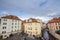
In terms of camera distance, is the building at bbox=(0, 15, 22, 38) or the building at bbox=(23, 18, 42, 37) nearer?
the building at bbox=(0, 15, 22, 38)

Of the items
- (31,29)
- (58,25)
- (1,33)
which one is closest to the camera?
(58,25)

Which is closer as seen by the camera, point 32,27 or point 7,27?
point 7,27

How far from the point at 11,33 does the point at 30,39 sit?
1499mm

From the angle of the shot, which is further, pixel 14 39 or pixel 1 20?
pixel 1 20

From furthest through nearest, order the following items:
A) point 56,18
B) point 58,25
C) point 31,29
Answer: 1. point 31,29
2. point 56,18
3. point 58,25

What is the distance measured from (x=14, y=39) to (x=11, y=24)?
1.48 metres

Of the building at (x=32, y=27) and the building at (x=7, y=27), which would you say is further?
the building at (x=32, y=27)

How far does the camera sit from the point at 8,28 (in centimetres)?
691

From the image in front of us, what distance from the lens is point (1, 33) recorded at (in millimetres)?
6645

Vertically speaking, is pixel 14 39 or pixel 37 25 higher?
pixel 37 25

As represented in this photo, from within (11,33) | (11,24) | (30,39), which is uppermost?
(11,24)

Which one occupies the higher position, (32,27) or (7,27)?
(7,27)

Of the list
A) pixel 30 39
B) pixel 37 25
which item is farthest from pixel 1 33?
pixel 37 25

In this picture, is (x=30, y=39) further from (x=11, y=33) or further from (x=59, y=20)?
(x=59, y=20)
